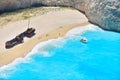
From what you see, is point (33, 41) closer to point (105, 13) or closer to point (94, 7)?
point (105, 13)

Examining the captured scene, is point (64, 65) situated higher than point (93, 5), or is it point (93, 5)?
point (93, 5)

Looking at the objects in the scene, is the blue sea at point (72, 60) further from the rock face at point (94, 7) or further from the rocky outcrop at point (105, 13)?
the rock face at point (94, 7)

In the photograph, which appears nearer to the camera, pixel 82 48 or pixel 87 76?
pixel 87 76

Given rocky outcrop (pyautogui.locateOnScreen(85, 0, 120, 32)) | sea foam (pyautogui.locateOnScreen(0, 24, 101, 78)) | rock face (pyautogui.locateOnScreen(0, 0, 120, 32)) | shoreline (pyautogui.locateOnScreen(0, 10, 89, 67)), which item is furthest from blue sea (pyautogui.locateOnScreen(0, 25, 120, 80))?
rock face (pyautogui.locateOnScreen(0, 0, 120, 32))

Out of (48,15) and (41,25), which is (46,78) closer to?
(41,25)

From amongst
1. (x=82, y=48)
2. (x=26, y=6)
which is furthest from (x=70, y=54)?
(x=26, y=6)

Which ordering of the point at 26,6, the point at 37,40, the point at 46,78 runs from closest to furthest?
the point at 46,78 < the point at 37,40 < the point at 26,6

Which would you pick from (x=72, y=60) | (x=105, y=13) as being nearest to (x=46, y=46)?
(x=72, y=60)

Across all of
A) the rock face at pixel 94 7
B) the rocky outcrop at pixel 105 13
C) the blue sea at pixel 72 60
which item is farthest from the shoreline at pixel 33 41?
the rock face at pixel 94 7
